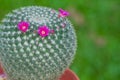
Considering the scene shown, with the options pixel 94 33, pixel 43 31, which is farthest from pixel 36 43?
pixel 94 33

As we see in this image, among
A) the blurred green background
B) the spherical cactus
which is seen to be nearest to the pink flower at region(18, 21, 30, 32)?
the spherical cactus

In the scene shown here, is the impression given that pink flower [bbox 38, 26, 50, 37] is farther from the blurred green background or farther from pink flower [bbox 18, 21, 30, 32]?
the blurred green background

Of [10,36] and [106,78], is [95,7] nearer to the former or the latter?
[106,78]

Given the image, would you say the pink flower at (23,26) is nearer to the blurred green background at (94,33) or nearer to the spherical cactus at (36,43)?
the spherical cactus at (36,43)

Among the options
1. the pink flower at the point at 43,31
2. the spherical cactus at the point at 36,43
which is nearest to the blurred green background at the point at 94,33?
the spherical cactus at the point at 36,43

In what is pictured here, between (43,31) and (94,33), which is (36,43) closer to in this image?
(43,31)

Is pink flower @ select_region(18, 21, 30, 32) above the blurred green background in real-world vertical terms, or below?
above

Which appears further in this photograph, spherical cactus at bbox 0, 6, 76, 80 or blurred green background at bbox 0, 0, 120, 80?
blurred green background at bbox 0, 0, 120, 80
